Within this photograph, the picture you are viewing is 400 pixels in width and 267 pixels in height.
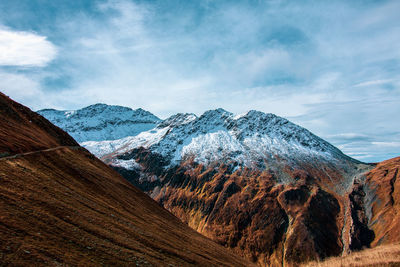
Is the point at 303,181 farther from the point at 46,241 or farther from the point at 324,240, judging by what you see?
the point at 46,241

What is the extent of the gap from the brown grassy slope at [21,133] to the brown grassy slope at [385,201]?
12471cm

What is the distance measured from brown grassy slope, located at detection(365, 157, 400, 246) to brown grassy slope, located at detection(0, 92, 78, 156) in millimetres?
124707

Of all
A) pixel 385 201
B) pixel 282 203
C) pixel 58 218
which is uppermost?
pixel 58 218

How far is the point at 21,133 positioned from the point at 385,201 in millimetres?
152125

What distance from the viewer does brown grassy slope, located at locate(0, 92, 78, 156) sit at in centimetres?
3361

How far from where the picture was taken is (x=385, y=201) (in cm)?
11481

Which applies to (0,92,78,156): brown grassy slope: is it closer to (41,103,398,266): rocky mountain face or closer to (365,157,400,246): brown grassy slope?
(41,103,398,266): rocky mountain face

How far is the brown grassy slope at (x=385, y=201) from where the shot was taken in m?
99.3

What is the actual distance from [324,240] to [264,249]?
29.7m

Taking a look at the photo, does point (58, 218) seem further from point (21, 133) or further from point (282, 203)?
point (282, 203)

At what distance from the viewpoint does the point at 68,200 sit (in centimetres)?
2705

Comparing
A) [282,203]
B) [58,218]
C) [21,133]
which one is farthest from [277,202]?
[58,218]

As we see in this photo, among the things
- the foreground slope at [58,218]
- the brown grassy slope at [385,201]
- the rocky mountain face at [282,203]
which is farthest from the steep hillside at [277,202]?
the foreground slope at [58,218]

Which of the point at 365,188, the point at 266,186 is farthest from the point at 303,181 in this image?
the point at 365,188
